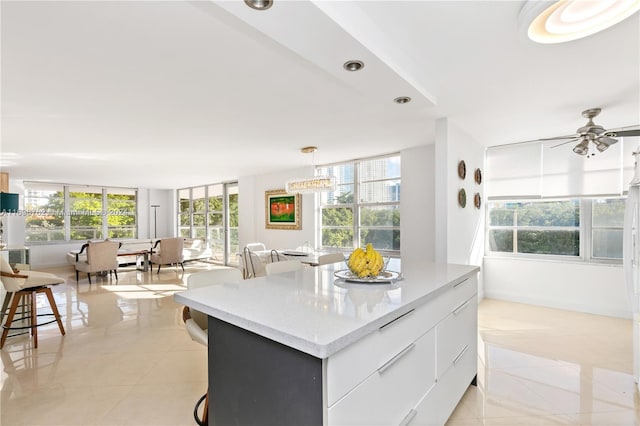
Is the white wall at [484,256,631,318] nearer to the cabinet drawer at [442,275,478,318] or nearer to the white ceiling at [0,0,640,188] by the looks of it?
A: the white ceiling at [0,0,640,188]

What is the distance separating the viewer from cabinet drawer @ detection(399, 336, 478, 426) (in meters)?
1.50

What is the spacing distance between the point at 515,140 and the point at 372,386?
448 centimetres

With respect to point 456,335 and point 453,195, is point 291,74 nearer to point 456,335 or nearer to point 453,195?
point 456,335

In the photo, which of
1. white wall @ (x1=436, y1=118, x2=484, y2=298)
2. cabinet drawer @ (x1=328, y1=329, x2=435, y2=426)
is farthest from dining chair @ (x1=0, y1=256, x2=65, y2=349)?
white wall @ (x1=436, y1=118, x2=484, y2=298)

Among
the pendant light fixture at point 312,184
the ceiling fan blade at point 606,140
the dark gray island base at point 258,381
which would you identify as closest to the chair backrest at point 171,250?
the pendant light fixture at point 312,184

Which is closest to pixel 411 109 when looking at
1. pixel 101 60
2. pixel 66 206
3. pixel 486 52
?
pixel 486 52

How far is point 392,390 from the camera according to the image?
1.30 meters

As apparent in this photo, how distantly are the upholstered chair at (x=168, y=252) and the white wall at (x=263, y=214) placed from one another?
1.44m

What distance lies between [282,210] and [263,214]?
75 centimetres

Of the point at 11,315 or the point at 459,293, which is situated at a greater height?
the point at 459,293

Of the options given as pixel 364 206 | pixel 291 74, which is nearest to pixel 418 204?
pixel 364 206

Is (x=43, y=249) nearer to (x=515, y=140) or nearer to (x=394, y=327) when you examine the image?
(x=394, y=327)

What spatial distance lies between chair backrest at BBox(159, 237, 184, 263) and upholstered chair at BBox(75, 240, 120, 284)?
903 mm

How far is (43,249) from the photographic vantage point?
27.0 feet
